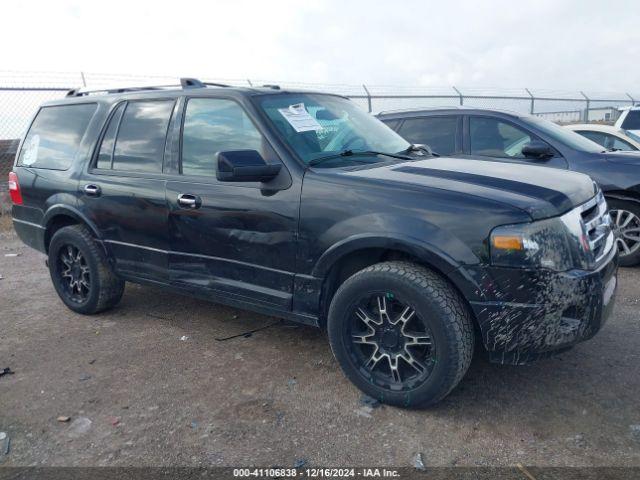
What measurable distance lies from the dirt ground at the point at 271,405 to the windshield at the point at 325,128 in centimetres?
142

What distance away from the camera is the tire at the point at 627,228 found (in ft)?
18.2

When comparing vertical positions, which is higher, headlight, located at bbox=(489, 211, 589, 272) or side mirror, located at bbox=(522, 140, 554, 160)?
side mirror, located at bbox=(522, 140, 554, 160)

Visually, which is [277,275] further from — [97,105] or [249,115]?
[97,105]

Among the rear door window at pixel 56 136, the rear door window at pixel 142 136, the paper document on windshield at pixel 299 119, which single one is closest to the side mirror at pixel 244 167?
the paper document on windshield at pixel 299 119

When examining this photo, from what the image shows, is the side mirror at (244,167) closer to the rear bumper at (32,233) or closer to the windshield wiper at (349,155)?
the windshield wiper at (349,155)

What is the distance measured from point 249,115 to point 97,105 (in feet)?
5.61

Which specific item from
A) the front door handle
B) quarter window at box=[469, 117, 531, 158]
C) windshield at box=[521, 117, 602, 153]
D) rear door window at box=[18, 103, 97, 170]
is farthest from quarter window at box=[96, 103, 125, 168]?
windshield at box=[521, 117, 602, 153]

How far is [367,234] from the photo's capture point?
2.98m

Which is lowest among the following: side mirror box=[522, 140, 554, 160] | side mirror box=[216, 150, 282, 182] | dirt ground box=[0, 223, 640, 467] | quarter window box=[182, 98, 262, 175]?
dirt ground box=[0, 223, 640, 467]

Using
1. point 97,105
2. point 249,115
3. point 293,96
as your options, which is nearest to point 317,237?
point 249,115

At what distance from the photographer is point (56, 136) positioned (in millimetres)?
4805

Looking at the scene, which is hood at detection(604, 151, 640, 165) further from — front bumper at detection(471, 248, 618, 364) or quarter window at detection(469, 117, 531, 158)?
front bumper at detection(471, 248, 618, 364)

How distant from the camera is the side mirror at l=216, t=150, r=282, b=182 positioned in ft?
10.4

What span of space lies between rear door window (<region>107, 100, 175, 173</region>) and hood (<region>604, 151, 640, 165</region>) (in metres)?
4.33
